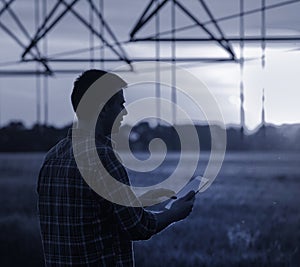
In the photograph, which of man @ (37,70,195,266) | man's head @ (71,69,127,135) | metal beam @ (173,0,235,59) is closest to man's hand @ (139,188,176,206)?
man @ (37,70,195,266)

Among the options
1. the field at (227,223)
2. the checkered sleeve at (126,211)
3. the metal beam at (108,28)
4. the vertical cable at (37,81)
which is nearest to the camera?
the checkered sleeve at (126,211)

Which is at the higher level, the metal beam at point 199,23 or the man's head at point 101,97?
the metal beam at point 199,23

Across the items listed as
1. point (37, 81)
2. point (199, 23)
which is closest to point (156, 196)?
point (199, 23)

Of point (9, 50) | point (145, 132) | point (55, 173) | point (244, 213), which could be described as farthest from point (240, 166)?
point (55, 173)

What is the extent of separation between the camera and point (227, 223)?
6.62 m

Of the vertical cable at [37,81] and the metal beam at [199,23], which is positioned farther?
the vertical cable at [37,81]

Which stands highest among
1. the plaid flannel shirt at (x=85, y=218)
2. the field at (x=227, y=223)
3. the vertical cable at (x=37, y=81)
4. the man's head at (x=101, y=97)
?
the vertical cable at (x=37, y=81)

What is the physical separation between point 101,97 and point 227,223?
459 cm

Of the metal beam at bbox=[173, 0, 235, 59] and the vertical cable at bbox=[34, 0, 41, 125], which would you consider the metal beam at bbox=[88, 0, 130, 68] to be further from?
the metal beam at bbox=[173, 0, 235, 59]

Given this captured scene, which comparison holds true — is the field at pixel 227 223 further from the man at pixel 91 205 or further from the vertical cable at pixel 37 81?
the man at pixel 91 205

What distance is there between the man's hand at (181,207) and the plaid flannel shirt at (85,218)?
64 mm

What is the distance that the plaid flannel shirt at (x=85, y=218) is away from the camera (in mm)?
2107

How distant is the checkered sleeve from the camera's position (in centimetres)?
209

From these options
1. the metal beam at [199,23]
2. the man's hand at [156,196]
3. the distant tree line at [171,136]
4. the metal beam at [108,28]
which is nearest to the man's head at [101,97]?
the man's hand at [156,196]
